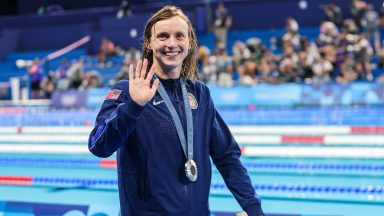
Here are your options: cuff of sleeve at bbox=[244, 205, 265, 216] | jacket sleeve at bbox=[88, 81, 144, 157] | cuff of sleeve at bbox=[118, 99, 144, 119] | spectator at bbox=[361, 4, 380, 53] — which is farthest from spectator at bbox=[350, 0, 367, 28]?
cuff of sleeve at bbox=[118, 99, 144, 119]

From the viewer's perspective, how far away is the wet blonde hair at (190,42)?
2008 millimetres

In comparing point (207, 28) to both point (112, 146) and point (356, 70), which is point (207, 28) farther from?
point (112, 146)

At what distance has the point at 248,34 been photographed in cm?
1580

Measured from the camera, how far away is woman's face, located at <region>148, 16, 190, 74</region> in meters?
1.97

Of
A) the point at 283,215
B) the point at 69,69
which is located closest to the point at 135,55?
the point at 69,69

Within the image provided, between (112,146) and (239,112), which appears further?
(239,112)

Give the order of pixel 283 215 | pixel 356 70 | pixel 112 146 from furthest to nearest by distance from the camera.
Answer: pixel 356 70 → pixel 283 215 → pixel 112 146

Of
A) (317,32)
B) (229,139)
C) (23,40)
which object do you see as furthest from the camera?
(23,40)

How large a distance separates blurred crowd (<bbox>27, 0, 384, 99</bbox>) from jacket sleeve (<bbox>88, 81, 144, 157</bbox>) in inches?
321

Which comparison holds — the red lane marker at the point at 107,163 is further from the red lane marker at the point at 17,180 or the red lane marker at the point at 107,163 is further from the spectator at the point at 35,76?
the spectator at the point at 35,76

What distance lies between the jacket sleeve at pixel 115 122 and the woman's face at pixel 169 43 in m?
0.16

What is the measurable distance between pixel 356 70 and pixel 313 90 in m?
1.26

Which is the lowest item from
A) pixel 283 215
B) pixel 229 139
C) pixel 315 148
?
pixel 315 148

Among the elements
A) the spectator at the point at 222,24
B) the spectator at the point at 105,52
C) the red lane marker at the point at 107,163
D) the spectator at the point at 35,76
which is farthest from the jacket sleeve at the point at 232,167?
the spectator at the point at 105,52
